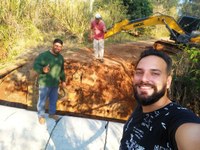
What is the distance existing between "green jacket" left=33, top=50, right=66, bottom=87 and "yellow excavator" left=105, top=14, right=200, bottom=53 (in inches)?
139

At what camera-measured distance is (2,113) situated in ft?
18.0

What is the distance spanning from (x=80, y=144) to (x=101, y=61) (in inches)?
167

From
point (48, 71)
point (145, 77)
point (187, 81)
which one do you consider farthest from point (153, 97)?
point (187, 81)

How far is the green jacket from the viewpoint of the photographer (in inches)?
207

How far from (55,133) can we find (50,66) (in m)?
1.29

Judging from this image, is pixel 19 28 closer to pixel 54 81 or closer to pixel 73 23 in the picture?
pixel 73 23

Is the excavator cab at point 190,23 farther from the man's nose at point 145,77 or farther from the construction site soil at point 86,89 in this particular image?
the man's nose at point 145,77

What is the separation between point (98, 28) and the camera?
27.7 feet

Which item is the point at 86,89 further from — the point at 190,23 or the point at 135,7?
the point at 135,7

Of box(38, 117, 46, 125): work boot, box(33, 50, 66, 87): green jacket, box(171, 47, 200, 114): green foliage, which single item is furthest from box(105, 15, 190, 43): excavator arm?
box(38, 117, 46, 125): work boot

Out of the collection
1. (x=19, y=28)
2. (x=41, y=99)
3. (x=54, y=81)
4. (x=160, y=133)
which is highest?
(x=19, y=28)

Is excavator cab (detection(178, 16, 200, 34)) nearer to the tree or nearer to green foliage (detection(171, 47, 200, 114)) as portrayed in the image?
green foliage (detection(171, 47, 200, 114))

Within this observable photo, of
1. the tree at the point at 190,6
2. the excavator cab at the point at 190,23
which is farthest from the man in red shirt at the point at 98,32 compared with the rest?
the tree at the point at 190,6

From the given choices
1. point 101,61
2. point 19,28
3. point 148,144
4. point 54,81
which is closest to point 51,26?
point 19,28
